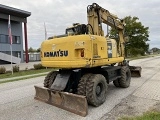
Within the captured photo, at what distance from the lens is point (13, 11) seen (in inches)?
1315

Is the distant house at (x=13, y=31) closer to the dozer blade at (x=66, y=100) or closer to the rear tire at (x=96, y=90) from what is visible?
the dozer blade at (x=66, y=100)

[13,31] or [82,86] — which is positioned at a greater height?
[13,31]

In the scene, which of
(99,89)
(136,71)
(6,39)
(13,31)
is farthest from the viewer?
(13,31)

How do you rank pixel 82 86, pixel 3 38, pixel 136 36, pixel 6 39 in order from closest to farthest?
pixel 82 86 → pixel 3 38 → pixel 6 39 → pixel 136 36

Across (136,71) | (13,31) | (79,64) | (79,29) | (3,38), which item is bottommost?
(136,71)

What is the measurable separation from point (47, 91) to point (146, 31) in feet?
154

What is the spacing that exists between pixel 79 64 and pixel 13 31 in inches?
1342

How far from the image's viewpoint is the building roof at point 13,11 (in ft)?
105

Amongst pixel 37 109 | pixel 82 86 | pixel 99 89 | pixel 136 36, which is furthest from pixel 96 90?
pixel 136 36

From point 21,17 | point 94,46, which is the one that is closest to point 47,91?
point 94,46

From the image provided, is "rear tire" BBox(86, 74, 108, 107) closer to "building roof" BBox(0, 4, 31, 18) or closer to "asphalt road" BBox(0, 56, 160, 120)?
"asphalt road" BBox(0, 56, 160, 120)

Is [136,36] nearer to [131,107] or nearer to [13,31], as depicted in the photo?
[13,31]

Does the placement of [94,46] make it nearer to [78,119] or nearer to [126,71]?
[78,119]

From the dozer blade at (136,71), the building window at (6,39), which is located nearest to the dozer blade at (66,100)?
the dozer blade at (136,71)
